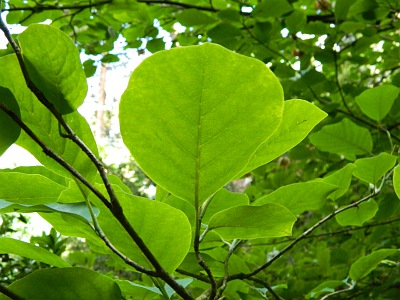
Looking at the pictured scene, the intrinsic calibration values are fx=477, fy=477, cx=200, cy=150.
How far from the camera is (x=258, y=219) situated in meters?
0.37

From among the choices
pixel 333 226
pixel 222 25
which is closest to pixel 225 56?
pixel 222 25

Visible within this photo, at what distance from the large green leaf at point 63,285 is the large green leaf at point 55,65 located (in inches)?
4.9

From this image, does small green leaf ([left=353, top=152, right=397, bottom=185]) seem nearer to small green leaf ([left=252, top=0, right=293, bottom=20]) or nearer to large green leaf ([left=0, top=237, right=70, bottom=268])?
large green leaf ([left=0, top=237, right=70, bottom=268])

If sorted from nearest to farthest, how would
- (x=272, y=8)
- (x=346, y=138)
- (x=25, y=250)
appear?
(x=25, y=250) < (x=346, y=138) < (x=272, y=8)

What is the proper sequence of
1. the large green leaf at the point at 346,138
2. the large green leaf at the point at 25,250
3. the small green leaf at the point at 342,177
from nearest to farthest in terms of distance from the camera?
the large green leaf at the point at 25,250 → the small green leaf at the point at 342,177 → the large green leaf at the point at 346,138

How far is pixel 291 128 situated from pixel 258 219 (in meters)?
0.08

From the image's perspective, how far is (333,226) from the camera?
2.16m

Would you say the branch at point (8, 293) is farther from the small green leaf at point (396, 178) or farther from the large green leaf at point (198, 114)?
the small green leaf at point (396, 178)

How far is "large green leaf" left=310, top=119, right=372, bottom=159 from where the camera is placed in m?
0.94

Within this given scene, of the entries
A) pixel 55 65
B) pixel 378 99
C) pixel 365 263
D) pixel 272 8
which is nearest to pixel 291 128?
pixel 55 65

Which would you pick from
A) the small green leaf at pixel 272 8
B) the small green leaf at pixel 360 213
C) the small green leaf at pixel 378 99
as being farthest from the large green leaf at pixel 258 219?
the small green leaf at pixel 272 8

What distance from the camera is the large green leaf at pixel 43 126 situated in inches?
12.8

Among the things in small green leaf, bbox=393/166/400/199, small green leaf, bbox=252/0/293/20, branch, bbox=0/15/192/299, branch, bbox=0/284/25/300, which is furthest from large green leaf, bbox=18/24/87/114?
small green leaf, bbox=252/0/293/20

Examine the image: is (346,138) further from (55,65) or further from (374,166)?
(55,65)
